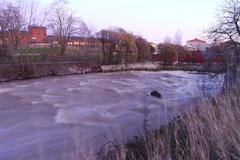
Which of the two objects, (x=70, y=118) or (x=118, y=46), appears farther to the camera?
(x=118, y=46)

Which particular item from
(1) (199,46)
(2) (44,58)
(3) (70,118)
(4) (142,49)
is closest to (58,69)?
(2) (44,58)

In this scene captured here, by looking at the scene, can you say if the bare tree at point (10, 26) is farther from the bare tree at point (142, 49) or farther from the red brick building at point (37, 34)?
the bare tree at point (142, 49)

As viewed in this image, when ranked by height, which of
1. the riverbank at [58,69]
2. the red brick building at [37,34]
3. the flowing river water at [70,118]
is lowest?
the flowing river water at [70,118]

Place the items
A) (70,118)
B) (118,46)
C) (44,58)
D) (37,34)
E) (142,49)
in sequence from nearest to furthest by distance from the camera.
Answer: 1. (70,118)
2. (44,58)
3. (37,34)
4. (118,46)
5. (142,49)

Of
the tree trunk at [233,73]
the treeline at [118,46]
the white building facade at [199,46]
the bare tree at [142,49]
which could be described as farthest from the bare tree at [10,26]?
the tree trunk at [233,73]

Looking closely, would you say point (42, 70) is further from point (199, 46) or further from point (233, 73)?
point (199, 46)

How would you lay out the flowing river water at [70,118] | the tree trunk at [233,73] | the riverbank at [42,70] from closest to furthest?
the flowing river water at [70,118] < the tree trunk at [233,73] < the riverbank at [42,70]

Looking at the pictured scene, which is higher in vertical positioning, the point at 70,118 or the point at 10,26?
the point at 10,26

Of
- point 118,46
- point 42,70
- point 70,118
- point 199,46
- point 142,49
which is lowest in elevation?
point 70,118

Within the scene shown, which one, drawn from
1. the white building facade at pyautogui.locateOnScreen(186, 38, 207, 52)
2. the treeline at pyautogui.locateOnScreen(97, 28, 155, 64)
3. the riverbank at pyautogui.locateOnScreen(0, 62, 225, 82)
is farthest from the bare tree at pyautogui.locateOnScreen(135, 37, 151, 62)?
the white building facade at pyautogui.locateOnScreen(186, 38, 207, 52)

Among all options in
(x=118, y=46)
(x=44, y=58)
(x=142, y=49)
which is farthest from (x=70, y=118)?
(x=142, y=49)

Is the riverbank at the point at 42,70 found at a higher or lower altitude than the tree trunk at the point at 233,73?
lower

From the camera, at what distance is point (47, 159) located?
36.4 feet

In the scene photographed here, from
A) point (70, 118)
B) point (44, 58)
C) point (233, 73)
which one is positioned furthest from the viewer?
point (44, 58)
